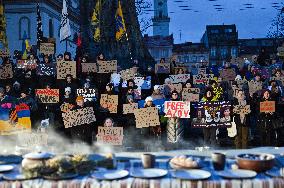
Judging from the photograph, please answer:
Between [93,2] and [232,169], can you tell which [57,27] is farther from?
[232,169]

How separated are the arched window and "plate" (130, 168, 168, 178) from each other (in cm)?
2805

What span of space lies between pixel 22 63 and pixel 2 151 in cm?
969

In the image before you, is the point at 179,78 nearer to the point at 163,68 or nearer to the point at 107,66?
the point at 163,68

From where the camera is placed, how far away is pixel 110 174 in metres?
4.53

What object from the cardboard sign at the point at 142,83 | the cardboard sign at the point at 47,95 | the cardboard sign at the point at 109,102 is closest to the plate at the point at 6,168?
the cardboard sign at the point at 109,102

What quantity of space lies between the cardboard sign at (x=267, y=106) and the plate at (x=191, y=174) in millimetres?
6846

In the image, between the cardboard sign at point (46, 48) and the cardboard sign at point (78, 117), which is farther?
the cardboard sign at point (46, 48)

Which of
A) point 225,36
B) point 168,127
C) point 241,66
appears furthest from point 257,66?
point 225,36

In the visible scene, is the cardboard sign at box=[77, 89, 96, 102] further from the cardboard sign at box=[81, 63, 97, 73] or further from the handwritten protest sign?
the cardboard sign at box=[81, 63, 97, 73]

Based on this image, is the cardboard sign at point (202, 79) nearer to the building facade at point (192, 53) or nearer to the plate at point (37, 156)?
the plate at point (37, 156)

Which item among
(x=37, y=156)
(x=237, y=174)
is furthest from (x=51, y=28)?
(x=237, y=174)

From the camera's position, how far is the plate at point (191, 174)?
4352mm

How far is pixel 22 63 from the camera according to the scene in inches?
591

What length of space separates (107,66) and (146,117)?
4971 millimetres
